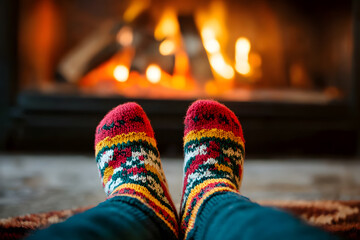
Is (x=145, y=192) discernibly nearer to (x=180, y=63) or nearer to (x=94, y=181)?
(x=94, y=181)

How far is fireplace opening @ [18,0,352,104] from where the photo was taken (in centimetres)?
157

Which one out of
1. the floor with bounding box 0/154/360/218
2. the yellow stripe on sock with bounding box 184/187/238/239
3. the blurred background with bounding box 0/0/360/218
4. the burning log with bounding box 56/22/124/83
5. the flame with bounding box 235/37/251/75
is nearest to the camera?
the yellow stripe on sock with bounding box 184/187/238/239

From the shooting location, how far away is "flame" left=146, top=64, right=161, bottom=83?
1582 mm

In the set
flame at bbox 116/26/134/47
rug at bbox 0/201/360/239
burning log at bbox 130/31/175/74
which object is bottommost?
rug at bbox 0/201/360/239

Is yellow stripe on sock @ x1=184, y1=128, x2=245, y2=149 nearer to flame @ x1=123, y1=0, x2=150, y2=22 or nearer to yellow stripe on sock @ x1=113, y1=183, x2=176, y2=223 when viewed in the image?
yellow stripe on sock @ x1=113, y1=183, x2=176, y2=223

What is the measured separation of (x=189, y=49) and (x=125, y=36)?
0.94ft

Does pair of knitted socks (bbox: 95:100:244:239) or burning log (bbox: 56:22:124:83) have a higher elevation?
burning log (bbox: 56:22:124:83)

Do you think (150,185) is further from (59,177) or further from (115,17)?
(115,17)

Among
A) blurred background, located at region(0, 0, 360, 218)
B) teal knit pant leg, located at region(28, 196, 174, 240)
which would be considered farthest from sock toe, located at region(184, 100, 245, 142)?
blurred background, located at region(0, 0, 360, 218)

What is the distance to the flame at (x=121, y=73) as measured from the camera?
1599 millimetres

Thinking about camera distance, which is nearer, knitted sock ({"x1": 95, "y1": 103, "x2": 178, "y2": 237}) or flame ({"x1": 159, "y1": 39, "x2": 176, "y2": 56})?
knitted sock ({"x1": 95, "y1": 103, "x2": 178, "y2": 237})

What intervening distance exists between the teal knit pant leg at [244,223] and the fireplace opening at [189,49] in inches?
41.8

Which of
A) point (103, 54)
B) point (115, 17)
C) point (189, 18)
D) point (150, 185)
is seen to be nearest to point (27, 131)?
point (103, 54)

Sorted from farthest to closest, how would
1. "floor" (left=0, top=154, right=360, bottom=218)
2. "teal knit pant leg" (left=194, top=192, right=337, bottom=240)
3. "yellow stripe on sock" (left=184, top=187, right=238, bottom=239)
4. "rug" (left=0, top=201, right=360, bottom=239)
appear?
"floor" (left=0, top=154, right=360, bottom=218), "rug" (left=0, top=201, right=360, bottom=239), "yellow stripe on sock" (left=184, top=187, right=238, bottom=239), "teal knit pant leg" (left=194, top=192, right=337, bottom=240)
